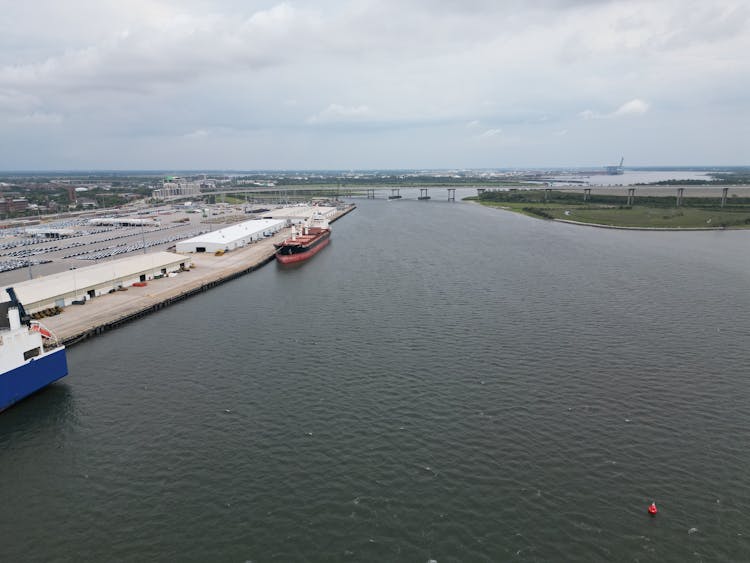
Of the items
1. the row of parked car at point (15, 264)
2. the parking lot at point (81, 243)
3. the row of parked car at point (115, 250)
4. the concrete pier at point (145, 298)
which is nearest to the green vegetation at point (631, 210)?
the concrete pier at point (145, 298)

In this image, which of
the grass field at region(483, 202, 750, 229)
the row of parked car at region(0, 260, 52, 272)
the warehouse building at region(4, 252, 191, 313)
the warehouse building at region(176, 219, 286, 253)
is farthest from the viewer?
the grass field at region(483, 202, 750, 229)

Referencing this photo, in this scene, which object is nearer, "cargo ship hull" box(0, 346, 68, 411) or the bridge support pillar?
"cargo ship hull" box(0, 346, 68, 411)

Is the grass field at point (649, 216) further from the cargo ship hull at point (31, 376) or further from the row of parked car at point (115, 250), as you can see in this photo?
the cargo ship hull at point (31, 376)

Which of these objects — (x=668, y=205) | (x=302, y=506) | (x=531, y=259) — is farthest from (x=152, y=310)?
(x=668, y=205)

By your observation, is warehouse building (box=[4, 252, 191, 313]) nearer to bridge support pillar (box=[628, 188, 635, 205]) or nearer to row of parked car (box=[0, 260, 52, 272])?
row of parked car (box=[0, 260, 52, 272])

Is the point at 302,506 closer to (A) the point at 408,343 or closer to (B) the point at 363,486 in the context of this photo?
(B) the point at 363,486

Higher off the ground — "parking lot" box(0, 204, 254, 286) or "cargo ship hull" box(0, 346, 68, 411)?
"parking lot" box(0, 204, 254, 286)

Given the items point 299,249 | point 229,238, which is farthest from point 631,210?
point 229,238

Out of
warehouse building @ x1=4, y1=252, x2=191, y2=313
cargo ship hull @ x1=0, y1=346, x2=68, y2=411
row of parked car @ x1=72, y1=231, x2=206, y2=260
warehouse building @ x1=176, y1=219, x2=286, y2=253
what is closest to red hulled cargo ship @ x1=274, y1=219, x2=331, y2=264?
warehouse building @ x1=176, y1=219, x2=286, y2=253
